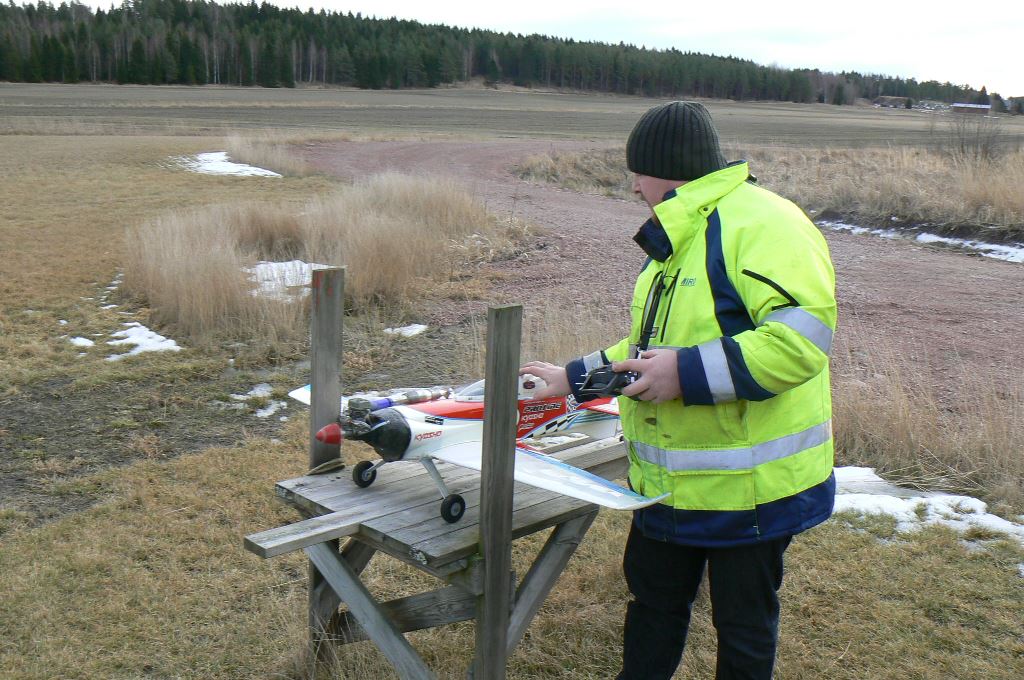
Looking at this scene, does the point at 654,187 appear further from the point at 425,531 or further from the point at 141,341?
the point at 141,341

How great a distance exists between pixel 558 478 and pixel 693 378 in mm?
636

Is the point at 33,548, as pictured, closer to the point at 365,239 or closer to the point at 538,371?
the point at 538,371

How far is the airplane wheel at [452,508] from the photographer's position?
2562 millimetres

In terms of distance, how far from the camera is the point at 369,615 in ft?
8.70

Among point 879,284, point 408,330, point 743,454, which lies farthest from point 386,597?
point 879,284

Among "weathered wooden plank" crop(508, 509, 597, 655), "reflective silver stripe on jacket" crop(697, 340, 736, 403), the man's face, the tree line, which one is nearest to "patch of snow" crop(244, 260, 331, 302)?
Answer: "weathered wooden plank" crop(508, 509, 597, 655)

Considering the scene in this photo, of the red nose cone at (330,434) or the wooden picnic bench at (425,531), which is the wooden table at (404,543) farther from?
the red nose cone at (330,434)

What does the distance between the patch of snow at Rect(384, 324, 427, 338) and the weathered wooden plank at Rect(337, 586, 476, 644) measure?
5.48 m

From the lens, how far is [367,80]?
9006 centimetres

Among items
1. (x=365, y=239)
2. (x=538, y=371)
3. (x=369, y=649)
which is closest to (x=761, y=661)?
(x=538, y=371)

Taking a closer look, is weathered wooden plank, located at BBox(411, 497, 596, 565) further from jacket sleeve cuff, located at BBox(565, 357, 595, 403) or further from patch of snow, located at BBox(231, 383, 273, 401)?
patch of snow, located at BBox(231, 383, 273, 401)

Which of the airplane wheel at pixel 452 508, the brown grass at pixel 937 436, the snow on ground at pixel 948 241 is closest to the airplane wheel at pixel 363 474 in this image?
the airplane wheel at pixel 452 508

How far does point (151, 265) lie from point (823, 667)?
25.7ft

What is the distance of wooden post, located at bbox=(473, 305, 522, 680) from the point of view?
218 centimetres
